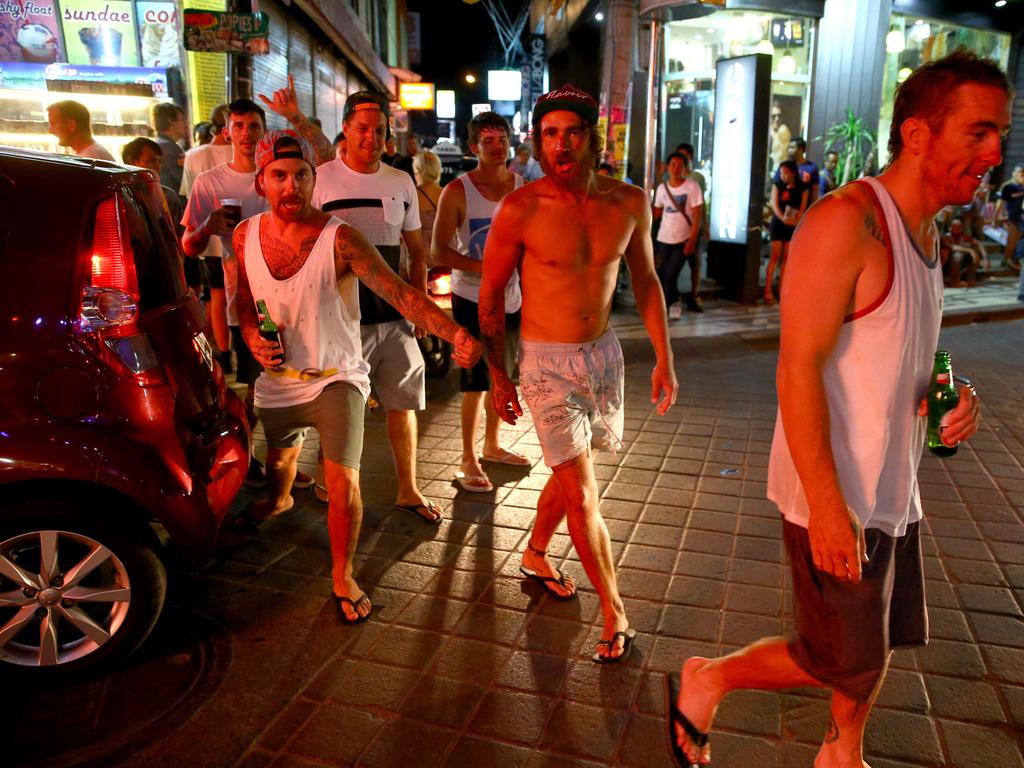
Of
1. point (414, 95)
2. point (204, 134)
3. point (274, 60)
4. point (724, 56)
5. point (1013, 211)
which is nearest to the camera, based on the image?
point (204, 134)

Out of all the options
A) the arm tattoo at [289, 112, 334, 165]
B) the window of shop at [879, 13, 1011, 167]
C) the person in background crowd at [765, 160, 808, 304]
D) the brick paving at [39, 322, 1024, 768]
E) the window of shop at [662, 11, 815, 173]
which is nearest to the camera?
the brick paving at [39, 322, 1024, 768]

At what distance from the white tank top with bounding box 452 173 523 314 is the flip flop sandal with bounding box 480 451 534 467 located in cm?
112

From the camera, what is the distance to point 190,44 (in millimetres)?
6805

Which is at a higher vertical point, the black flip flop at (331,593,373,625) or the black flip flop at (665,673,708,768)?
the black flip flop at (665,673,708,768)

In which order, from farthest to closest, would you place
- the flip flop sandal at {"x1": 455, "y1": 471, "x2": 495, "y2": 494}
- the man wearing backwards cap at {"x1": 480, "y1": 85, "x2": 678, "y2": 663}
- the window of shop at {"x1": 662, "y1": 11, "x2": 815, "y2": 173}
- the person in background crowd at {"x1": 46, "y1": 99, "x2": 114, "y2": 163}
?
1. the window of shop at {"x1": 662, "y1": 11, "x2": 815, "y2": 173}
2. the person in background crowd at {"x1": 46, "y1": 99, "x2": 114, "y2": 163}
3. the flip flop sandal at {"x1": 455, "y1": 471, "x2": 495, "y2": 494}
4. the man wearing backwards cap at {"x1": 480, "y1": 85, "x2": 678, "y2": 663}

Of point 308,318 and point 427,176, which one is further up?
point 427,176

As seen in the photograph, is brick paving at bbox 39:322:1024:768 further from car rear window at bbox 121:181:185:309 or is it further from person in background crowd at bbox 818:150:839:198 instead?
person in background crowd at bbox 818:150:839:198

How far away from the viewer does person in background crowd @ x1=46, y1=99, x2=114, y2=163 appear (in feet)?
19.1

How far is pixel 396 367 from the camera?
451cm

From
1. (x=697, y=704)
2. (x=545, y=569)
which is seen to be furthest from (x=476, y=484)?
(x=697, y=704)

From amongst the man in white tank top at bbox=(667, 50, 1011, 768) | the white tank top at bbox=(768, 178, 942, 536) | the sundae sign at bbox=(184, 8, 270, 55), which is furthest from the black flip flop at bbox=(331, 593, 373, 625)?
the sundae sign at bbox=(184, 8, 270, 55)

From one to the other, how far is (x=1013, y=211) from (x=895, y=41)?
4958mm

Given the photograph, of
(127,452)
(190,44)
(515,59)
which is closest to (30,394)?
(127,452)

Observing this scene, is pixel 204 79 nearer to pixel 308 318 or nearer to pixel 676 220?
pixel 676 220
